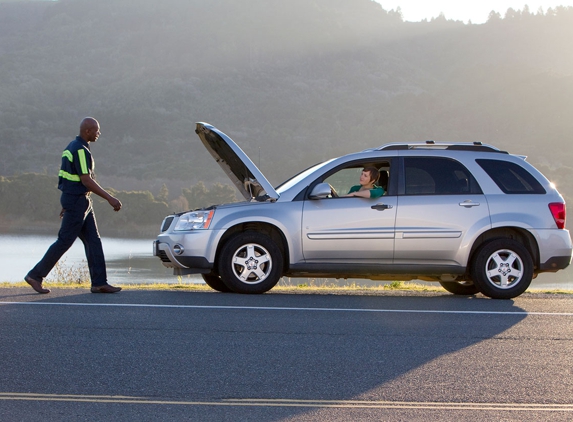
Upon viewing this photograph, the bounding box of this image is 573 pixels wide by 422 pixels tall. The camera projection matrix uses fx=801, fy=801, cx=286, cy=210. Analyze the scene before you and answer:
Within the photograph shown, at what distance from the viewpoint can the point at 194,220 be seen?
9.89 metres

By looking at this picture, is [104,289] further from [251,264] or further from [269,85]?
[269,85]

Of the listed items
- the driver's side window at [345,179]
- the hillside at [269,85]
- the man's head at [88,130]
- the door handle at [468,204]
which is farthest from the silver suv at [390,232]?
the hillside at [269,85]

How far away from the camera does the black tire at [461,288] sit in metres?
10.8

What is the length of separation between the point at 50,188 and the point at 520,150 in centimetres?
6957

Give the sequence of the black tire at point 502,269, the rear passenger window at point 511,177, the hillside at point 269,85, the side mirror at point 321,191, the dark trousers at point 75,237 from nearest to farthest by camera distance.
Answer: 1. the dark trousers at point 75,237
2. the side mirror at point 321,191
3. the black tire at point 502,269
4. the rear passenger window at point 511,177
5. the hillside at point 269,85

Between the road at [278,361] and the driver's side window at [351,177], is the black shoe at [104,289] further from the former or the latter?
the driver's side window at [351,177]

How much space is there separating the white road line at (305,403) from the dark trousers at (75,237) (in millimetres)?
5059

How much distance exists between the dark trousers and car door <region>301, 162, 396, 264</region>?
248 centimetres

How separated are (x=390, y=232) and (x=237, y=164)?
7.64 ft

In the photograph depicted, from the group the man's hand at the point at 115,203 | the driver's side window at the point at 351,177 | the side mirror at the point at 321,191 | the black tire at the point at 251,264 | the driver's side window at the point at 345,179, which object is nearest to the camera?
the man's hand at the point at 115,203

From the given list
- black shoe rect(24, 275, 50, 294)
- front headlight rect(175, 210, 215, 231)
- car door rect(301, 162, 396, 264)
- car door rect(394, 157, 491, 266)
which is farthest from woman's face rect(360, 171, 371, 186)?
black shoe rect(24, 275, 50, 294)

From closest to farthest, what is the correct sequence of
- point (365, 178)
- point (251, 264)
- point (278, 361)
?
1. point (278, 361)
2. point (251, 264)
3. point (365, 178)

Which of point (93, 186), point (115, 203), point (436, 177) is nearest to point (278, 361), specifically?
point (115, 203)

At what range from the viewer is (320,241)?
972 centimetres
